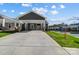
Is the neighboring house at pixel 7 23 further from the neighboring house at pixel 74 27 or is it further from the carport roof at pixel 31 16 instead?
the neighboring house at pixel 74 27

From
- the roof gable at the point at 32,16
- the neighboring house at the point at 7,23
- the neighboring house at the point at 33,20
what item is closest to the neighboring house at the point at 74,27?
the neighboring house at the point at 33,20

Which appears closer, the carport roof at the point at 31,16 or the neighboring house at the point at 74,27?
the neighboring house at the point at 74,27

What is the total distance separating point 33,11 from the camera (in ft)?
170

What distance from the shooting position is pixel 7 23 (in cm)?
4912

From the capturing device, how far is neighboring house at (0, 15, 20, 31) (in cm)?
4788

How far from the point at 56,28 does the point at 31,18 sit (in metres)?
9.70

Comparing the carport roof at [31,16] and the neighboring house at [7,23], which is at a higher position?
the carport roof at [31,16]

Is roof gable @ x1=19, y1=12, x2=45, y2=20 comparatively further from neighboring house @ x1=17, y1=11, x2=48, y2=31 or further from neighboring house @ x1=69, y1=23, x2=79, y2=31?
neighboring house @ x1=69, y1=23, x2=79, y2=31

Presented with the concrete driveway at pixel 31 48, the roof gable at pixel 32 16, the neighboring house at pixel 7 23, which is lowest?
the concrete driveway at pixel 31 48

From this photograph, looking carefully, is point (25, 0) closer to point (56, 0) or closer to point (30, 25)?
point (56, 0)

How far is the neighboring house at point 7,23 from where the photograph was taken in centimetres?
4788

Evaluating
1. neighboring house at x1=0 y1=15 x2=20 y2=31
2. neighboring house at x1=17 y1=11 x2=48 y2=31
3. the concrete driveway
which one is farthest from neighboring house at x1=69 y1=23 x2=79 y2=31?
the concrete driveway

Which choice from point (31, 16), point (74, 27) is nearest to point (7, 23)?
point (31, 16)
